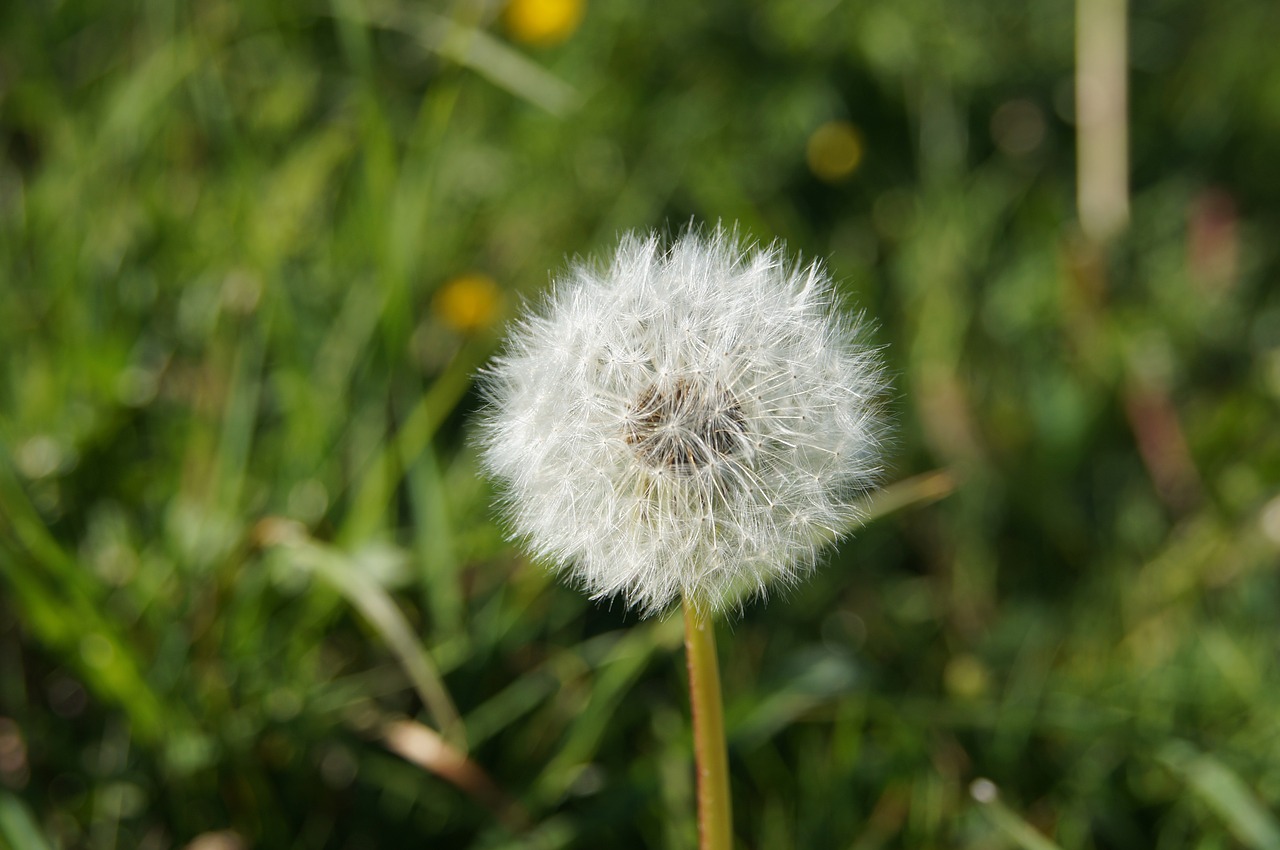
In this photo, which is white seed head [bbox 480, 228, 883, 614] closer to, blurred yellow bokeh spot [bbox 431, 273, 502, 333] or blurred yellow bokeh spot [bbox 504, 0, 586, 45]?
blurred yellow bokeh spot [bbox 431, 273, 502, 333]

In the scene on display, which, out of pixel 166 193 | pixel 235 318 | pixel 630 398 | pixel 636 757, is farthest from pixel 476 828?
pixel 166 193

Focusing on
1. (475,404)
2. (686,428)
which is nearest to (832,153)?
(475,404)

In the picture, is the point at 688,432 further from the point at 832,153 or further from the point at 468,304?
the point at 832,153

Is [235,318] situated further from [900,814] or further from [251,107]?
[900,814]

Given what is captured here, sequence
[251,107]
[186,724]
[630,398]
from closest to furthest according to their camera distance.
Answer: [630,398] < [186,724] < [251,107]

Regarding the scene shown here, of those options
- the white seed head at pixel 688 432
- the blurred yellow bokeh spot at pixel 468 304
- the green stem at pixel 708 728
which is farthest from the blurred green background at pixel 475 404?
the green stem at pixel 708 728
